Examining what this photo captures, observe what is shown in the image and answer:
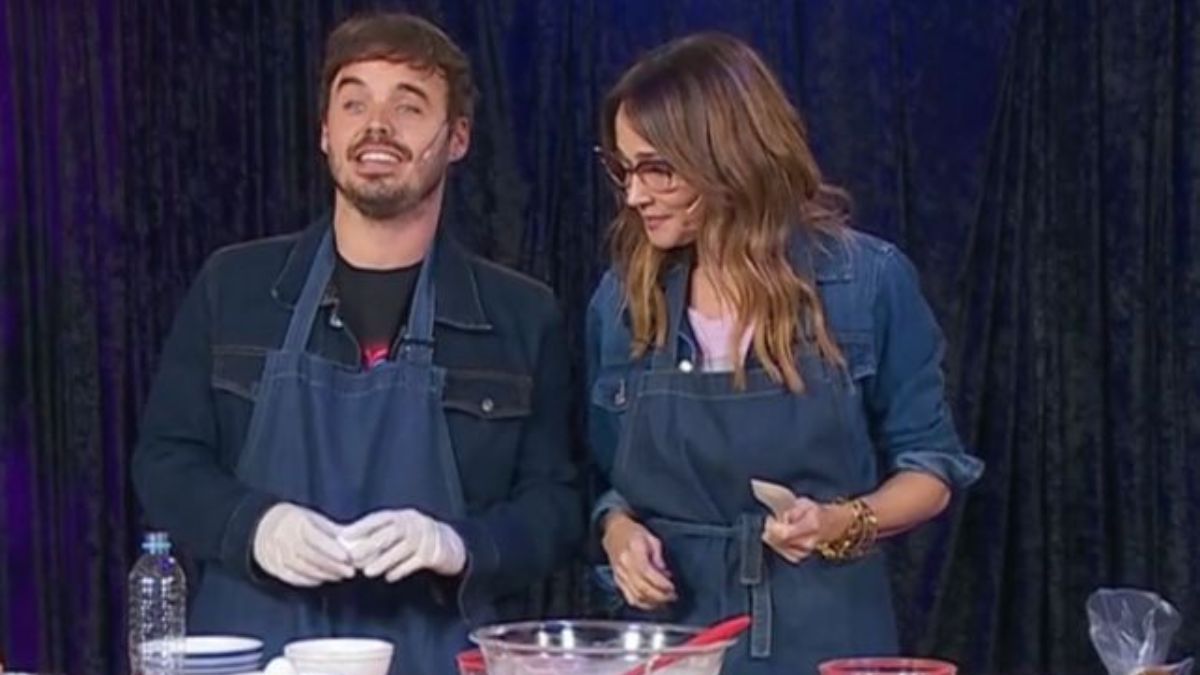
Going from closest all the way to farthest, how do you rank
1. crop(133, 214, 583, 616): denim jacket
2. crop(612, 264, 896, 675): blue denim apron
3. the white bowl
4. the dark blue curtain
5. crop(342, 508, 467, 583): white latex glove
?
the white bowl → crop(342, 508, 467, 583): white latex glove → crop(612, 264, 896, 675): blue denim apron → crop(133, 214, 583, 616): denim jacket → the dark blue curtain

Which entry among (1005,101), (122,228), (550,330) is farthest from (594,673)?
(122,228)

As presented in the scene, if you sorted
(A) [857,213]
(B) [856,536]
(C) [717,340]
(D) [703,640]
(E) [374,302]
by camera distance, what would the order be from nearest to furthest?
(D) [703,640] < (B) [856,536] < (C) [717,340] < (E) [374,302] < (A) [857,213]

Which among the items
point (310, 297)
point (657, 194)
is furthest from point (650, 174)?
point (310, 297)

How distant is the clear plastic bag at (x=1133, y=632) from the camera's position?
2.15 metres

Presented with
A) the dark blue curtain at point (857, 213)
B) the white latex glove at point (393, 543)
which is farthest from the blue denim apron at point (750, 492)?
the dark blue curtain at point (857, 213)

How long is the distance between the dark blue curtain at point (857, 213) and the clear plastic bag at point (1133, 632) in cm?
161

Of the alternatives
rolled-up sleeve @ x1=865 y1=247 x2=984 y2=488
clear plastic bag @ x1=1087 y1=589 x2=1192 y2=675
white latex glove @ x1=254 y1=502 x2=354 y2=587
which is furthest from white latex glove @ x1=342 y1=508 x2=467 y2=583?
clear plastic bag @ x1=1087 y1=589 x2=1192 y2=675

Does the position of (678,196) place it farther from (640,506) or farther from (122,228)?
(122,228)

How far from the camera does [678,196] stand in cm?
244

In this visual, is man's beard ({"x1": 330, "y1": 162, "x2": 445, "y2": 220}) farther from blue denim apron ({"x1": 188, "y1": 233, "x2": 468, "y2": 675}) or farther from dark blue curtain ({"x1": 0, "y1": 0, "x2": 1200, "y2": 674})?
dark blue curtain ({"x1": 0, "y1": 0, "x2": 1200, "y2": 674})

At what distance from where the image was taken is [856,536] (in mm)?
2357

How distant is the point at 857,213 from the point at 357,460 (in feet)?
5.10

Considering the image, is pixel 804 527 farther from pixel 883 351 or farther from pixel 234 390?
pixel 234 390

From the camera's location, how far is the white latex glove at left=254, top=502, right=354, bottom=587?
2270 millimetres
